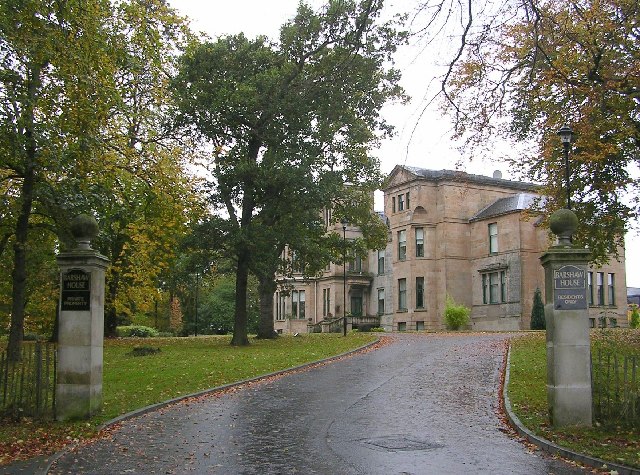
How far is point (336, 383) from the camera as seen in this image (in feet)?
61.8

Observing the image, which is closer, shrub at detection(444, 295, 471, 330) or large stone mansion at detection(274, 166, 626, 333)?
shrub at detection(444, 295, 471, 330)

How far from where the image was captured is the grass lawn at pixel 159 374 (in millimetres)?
11375

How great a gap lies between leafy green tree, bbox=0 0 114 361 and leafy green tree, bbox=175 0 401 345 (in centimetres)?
1096

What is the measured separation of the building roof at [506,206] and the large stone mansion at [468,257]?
102mm

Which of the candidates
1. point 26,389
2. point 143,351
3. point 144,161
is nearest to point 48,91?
point 144,161

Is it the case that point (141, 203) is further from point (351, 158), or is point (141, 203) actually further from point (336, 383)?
point (351, 158)

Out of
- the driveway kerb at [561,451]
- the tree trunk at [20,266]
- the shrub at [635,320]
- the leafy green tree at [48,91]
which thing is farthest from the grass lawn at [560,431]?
the shrub at [635,320]

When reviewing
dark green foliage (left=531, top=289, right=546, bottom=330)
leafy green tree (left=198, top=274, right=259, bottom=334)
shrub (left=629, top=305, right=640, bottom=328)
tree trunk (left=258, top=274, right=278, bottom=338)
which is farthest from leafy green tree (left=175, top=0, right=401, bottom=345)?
leafy green tree (left=198, top=274, right=259, bottom=334)

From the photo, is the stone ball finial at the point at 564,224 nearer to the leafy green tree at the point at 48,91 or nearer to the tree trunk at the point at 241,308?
the leafy green tree at the point at 48,91

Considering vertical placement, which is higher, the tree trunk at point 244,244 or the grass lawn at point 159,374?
the tree trunk at point 244,244

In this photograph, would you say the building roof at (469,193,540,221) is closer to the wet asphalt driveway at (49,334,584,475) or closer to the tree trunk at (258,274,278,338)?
the tree trunk at (258,274,278,338)

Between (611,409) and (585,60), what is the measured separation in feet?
40.4

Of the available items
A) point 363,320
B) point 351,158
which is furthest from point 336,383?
point 363,320

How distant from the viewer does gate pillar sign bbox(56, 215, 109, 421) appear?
42.1ft
